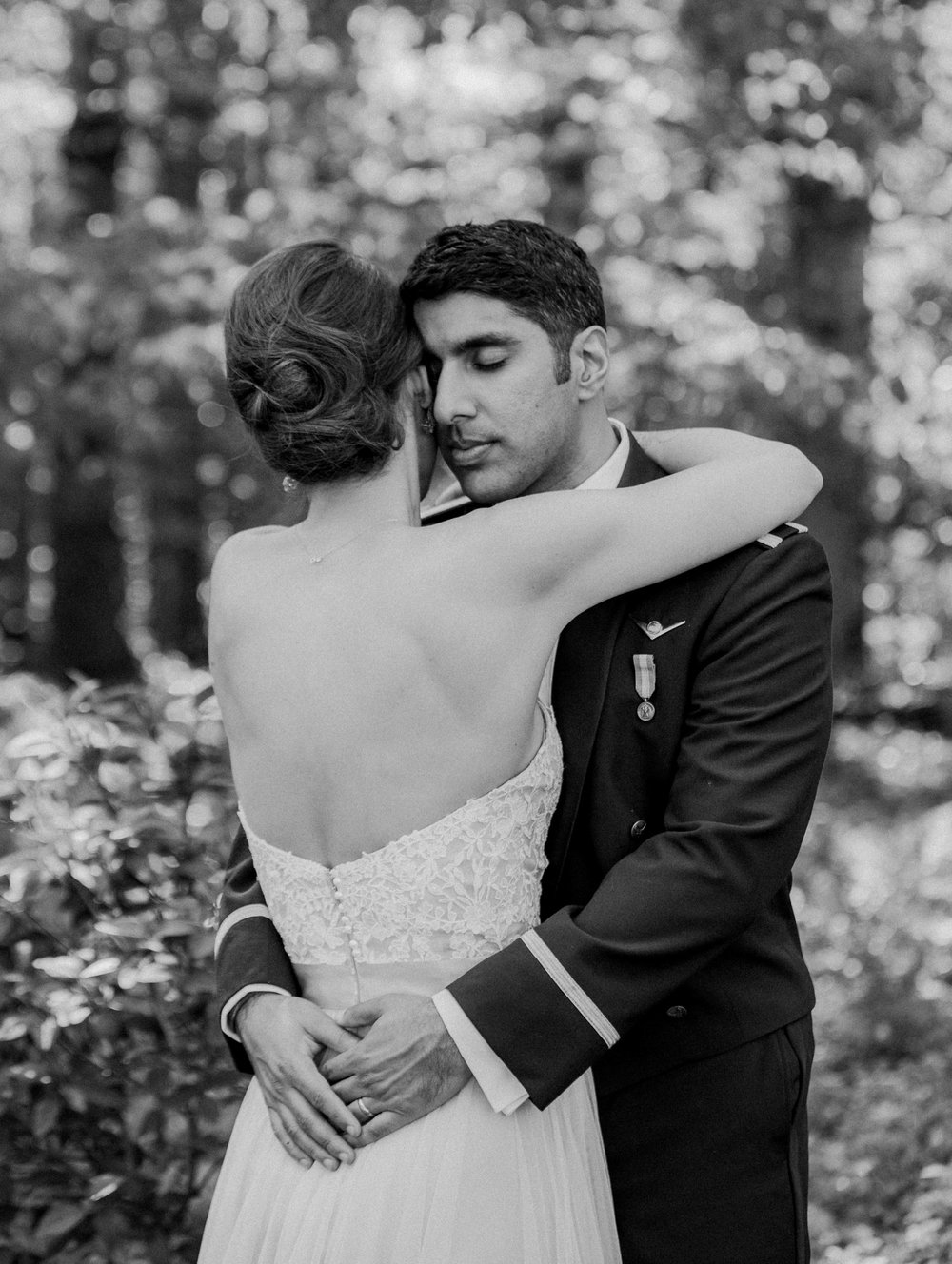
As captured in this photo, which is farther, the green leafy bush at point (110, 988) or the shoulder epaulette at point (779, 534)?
the green leafy bush at point (110, 988)

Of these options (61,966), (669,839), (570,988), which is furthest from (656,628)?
(61,966)

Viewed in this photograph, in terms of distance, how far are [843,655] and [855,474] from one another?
2.42 meters

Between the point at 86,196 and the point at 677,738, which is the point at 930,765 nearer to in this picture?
the point at 86,196

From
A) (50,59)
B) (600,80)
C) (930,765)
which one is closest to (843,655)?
(930,765)

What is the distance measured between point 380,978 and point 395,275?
447 cm

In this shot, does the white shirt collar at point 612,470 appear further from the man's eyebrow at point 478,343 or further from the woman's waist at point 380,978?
the woman's waist at point 380,978

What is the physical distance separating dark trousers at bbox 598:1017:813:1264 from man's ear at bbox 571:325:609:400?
4.01ft

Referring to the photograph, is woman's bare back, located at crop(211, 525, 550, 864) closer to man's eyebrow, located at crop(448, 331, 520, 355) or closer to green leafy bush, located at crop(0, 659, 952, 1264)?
man's eyebrow, located at crop(448, 331, 520, 355)

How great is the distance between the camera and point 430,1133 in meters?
2.15

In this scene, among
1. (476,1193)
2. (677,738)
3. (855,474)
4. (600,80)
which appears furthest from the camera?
(855,474)

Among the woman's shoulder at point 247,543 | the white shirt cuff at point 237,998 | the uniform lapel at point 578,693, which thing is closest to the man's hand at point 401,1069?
the white shirt cuff at point 237,998

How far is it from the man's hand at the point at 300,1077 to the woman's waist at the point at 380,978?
0.13ft

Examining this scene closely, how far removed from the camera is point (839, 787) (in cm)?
935

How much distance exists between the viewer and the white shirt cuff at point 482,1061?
2156 mm
